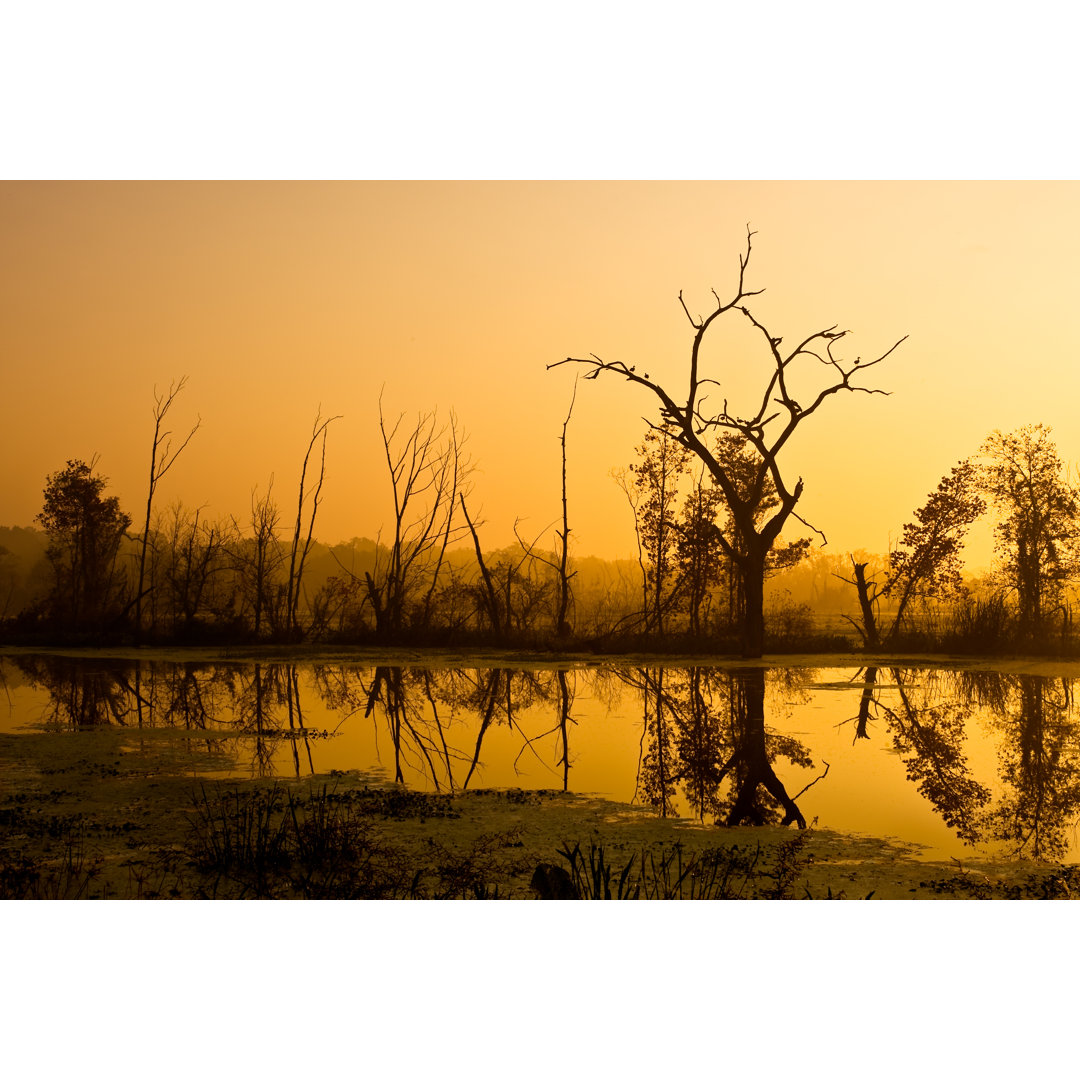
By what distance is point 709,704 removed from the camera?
8781 mm

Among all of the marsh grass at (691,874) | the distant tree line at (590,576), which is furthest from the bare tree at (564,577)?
the marsh grass at (691,874)

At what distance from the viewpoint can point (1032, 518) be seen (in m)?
13.7

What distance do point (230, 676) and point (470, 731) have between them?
4222mm

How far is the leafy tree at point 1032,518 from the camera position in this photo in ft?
43.4

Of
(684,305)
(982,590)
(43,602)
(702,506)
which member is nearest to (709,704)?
(684,305)

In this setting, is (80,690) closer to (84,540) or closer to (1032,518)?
(84,540)

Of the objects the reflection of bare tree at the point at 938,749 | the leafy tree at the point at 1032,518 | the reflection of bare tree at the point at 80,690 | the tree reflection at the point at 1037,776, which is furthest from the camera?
the leafy tree at the point at 1032,518

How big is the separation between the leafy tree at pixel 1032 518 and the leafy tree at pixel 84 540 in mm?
12151

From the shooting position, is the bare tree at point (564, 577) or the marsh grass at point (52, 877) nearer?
the marsh grass at point (52, 877)

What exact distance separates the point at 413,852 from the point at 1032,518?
11618 mm

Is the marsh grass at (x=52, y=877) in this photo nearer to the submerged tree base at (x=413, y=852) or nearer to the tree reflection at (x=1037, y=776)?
the submerged tree base at (x=413, y=852)

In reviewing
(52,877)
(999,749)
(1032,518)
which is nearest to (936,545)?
(1032,518)

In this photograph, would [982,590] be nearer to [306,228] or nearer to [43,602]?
[306,228]

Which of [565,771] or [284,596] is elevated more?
[284,596]
